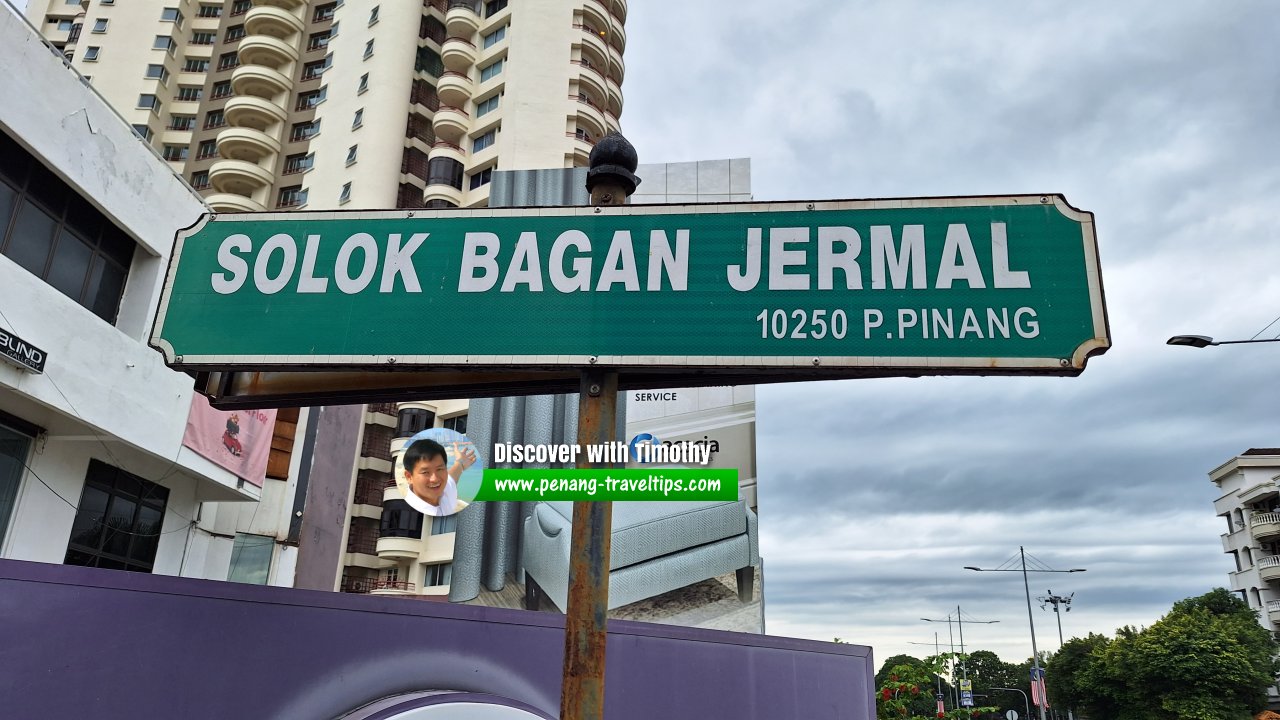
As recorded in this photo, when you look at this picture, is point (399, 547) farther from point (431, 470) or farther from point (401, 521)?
point (431, 470)

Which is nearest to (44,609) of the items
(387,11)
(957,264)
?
(957,264)

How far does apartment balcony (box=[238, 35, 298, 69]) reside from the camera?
4875cm

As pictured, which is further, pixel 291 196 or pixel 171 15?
pixel 171 15

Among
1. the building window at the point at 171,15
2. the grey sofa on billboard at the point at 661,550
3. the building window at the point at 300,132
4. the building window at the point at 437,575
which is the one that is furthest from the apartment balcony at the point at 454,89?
the building window at the point at 171,15

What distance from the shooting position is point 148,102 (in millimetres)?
51875

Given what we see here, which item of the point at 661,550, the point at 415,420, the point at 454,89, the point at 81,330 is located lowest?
the point at 81,330

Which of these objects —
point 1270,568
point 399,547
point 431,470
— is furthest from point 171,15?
point 1270,568

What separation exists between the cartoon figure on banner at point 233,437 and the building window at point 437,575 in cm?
2228

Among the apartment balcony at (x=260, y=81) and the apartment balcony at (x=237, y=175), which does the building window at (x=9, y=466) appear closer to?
the apartment balcony at (x=237, y=175)

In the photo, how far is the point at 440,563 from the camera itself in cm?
3462

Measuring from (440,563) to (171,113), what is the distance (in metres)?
38.6

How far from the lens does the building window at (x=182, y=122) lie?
5316 centimetres

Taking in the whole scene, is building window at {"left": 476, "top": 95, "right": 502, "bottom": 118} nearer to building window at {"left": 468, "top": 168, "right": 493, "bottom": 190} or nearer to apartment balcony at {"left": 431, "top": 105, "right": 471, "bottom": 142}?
apartment balcony at {"left": 431, "top": 105, "right": 471, "bottom": 142}

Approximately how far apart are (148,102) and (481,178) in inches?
1067
